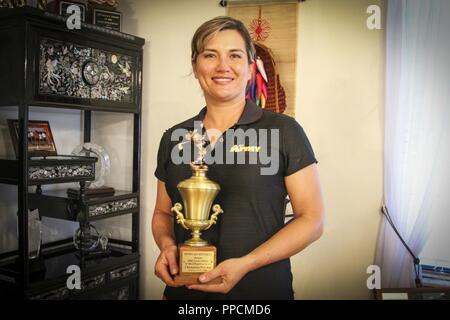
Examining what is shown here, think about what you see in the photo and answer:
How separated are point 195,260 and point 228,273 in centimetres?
13

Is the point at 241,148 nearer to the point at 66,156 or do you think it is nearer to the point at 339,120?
the point at 339,120

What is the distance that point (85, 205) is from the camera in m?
Result: 1.70

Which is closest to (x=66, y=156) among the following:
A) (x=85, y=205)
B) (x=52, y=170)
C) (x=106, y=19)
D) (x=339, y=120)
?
(x=52, y=170)

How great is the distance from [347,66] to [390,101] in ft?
0.62

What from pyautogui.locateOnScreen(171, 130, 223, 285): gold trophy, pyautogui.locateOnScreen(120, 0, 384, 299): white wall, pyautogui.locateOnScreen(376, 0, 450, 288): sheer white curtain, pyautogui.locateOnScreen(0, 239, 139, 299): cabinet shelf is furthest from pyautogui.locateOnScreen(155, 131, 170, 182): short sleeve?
pyautogui.locateOnScreen(376, 0, 450, 288): sheer white curtain

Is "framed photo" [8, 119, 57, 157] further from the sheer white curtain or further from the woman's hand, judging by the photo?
the sheer white curtain

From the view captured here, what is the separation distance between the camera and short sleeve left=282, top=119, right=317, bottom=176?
137 cm

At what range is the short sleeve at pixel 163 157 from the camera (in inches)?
61.6

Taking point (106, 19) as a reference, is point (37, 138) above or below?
below

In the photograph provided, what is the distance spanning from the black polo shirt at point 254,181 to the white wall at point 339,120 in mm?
118

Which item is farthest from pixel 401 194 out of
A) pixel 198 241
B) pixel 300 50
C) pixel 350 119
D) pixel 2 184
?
pixel 2 184

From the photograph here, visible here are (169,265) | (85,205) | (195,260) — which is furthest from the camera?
(85,205)

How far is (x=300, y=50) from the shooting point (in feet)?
4.88
